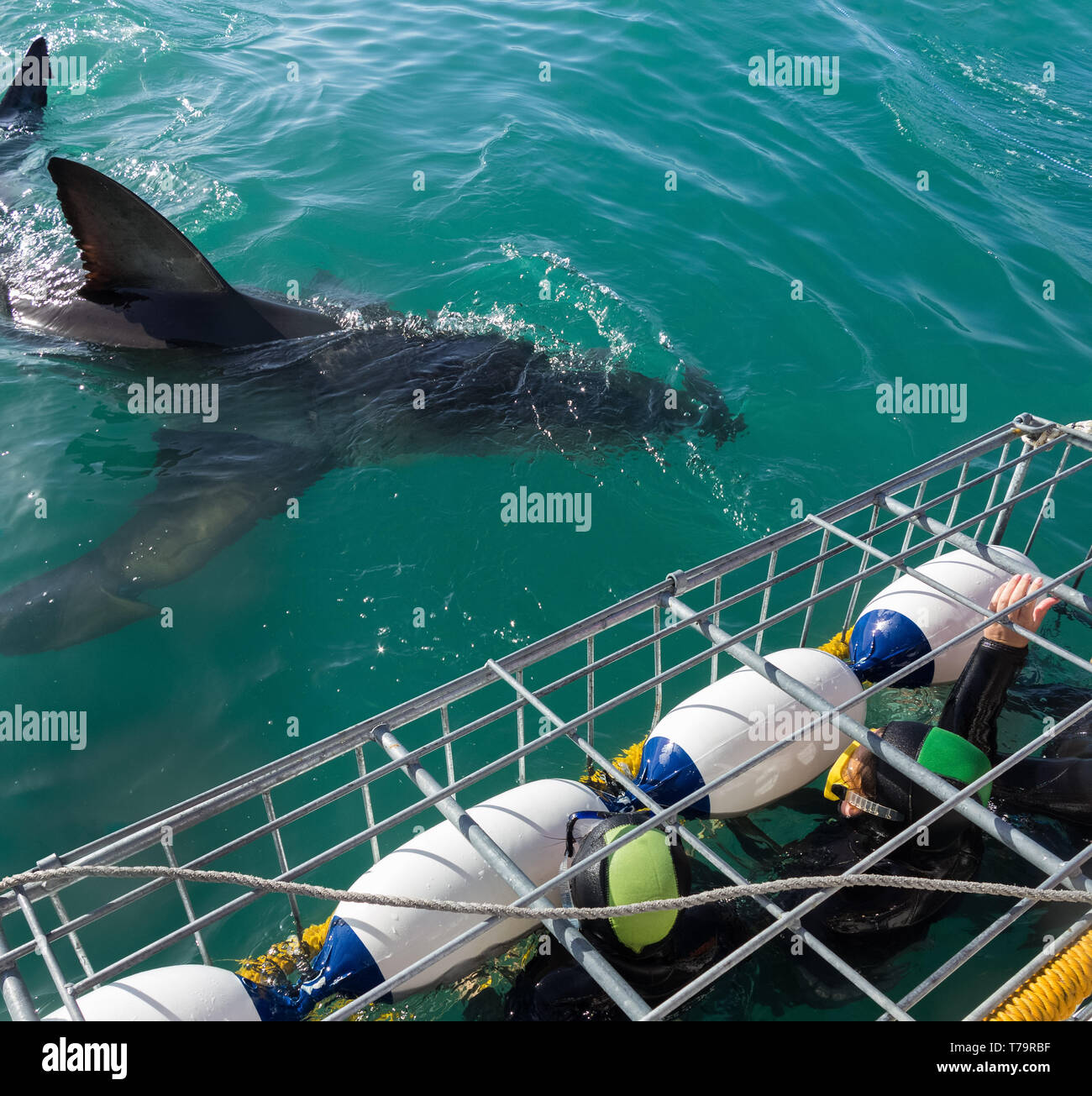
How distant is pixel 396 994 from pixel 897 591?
3.45 metres

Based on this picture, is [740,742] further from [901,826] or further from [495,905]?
[495,905]

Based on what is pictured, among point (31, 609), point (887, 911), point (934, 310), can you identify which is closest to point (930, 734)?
point (887, 911)

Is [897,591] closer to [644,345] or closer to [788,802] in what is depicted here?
[788,802]

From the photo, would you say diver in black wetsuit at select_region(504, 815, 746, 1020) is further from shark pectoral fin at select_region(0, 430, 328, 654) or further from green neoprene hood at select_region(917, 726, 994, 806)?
shark pectoral fin at select_region(0, 430, 328, 654)

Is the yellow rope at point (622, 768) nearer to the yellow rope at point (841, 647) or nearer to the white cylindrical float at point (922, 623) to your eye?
the white cylindrical float at point (922, 623)

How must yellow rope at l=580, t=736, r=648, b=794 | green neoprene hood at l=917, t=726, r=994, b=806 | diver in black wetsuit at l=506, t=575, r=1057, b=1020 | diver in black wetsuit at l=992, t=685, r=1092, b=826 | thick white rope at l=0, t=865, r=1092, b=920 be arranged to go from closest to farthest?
thick white rope at l=0, t=865, r=1092, b=920, diver in black wetsuit at l=506, t=575, r=1057, b=1020, green neoprene hood at l=917, t=726, r=994, b=806, diver in black wetsuit at l=992, t=685, r=1092, b=826, yellow rope at l=580, t=736, r=648, b=794

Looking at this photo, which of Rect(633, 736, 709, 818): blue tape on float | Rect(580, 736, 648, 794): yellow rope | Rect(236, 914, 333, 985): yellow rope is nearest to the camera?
Rect(236, 914, 333, 985): yellow rope

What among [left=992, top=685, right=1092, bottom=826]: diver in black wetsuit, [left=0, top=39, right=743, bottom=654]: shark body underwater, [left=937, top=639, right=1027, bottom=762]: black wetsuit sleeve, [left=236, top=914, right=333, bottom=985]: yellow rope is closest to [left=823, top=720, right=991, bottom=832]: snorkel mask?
[left=937, top=639, right=1027, bottom=762]: black wetsuit sleeve

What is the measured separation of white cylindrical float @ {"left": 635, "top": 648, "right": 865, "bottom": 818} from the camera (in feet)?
13.6

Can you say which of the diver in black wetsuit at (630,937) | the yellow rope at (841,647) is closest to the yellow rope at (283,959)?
the diver in black wetsuit at (630,937)

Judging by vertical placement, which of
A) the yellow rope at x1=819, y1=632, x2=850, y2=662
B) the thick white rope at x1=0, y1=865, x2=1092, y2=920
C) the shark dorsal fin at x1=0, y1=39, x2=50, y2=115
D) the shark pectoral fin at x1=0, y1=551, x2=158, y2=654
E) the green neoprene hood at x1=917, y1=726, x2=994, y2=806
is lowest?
the yellow rope at x1=819, y1=632, x2=850, y2=662

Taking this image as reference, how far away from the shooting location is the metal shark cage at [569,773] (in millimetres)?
2982

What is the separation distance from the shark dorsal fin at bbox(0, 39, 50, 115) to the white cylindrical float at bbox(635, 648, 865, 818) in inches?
485

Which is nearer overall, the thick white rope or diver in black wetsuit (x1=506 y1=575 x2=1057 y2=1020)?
the thick white rope
